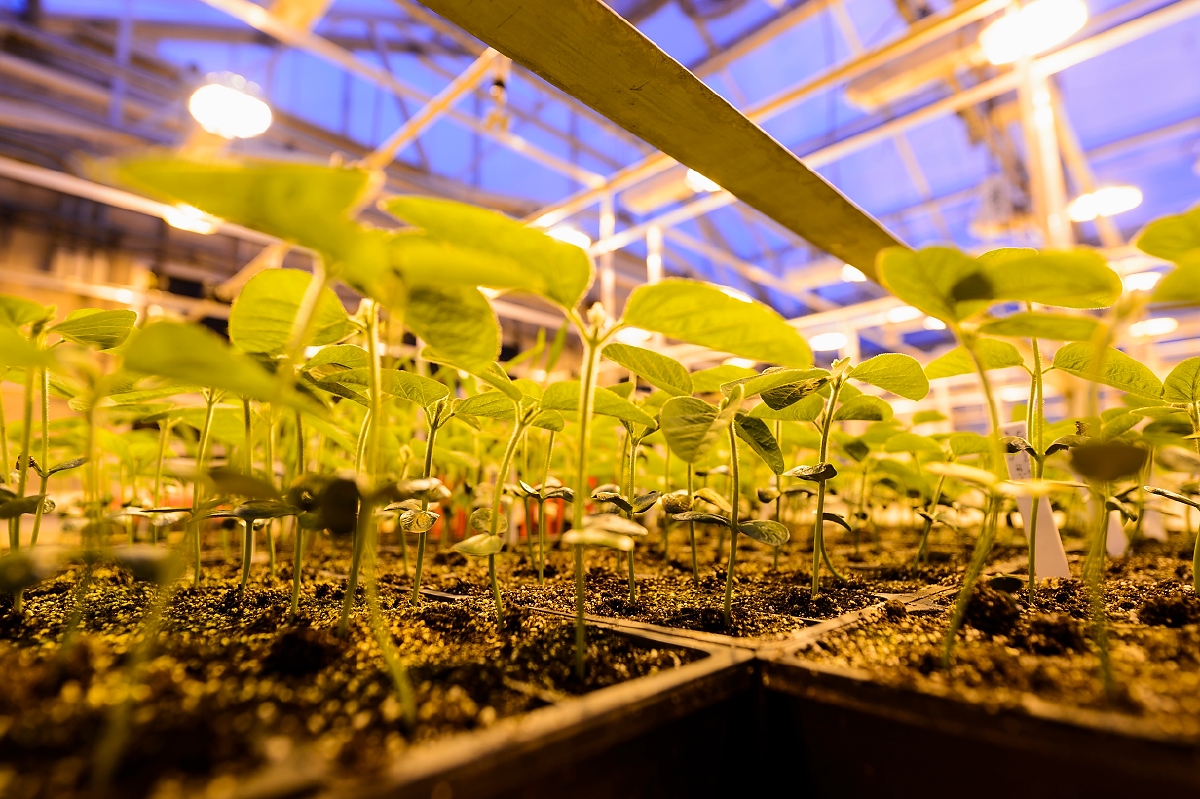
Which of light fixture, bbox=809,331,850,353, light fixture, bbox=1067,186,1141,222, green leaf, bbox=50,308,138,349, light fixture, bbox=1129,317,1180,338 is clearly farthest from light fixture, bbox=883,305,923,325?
green leaf, bbox=50,308,138,349

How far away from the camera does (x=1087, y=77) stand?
5309 mm

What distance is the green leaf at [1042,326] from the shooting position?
49 centimetres

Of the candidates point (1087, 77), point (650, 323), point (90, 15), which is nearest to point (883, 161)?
point (1087, 77)

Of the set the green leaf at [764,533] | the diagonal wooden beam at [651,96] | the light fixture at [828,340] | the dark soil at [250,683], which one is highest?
the light fixture at [828,340]

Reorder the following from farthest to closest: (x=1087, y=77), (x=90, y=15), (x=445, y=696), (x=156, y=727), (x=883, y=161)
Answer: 1. (x=883, y=161)
2. (x=1087, y=77)
3. (x=90, y=15)
4. (x=445, y=696)
5. (x=156, y=727)

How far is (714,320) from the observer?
1.76ft

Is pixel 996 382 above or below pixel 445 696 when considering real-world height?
above

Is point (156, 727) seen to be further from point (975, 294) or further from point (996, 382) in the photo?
point (996, 382)

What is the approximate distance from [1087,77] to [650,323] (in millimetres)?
6712

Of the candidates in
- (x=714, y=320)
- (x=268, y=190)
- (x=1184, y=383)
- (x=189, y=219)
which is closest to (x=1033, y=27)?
(x=1184, y=383)

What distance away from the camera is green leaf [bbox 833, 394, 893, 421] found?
2.95ft

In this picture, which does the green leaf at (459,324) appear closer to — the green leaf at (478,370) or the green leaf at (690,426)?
the green leaf at (478,370)

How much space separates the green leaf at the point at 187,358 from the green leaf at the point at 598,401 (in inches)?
14.3

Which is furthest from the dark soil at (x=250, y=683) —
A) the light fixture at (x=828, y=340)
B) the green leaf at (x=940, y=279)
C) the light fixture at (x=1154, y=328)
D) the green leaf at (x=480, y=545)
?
the light fixture at (x=1154, y=328)
